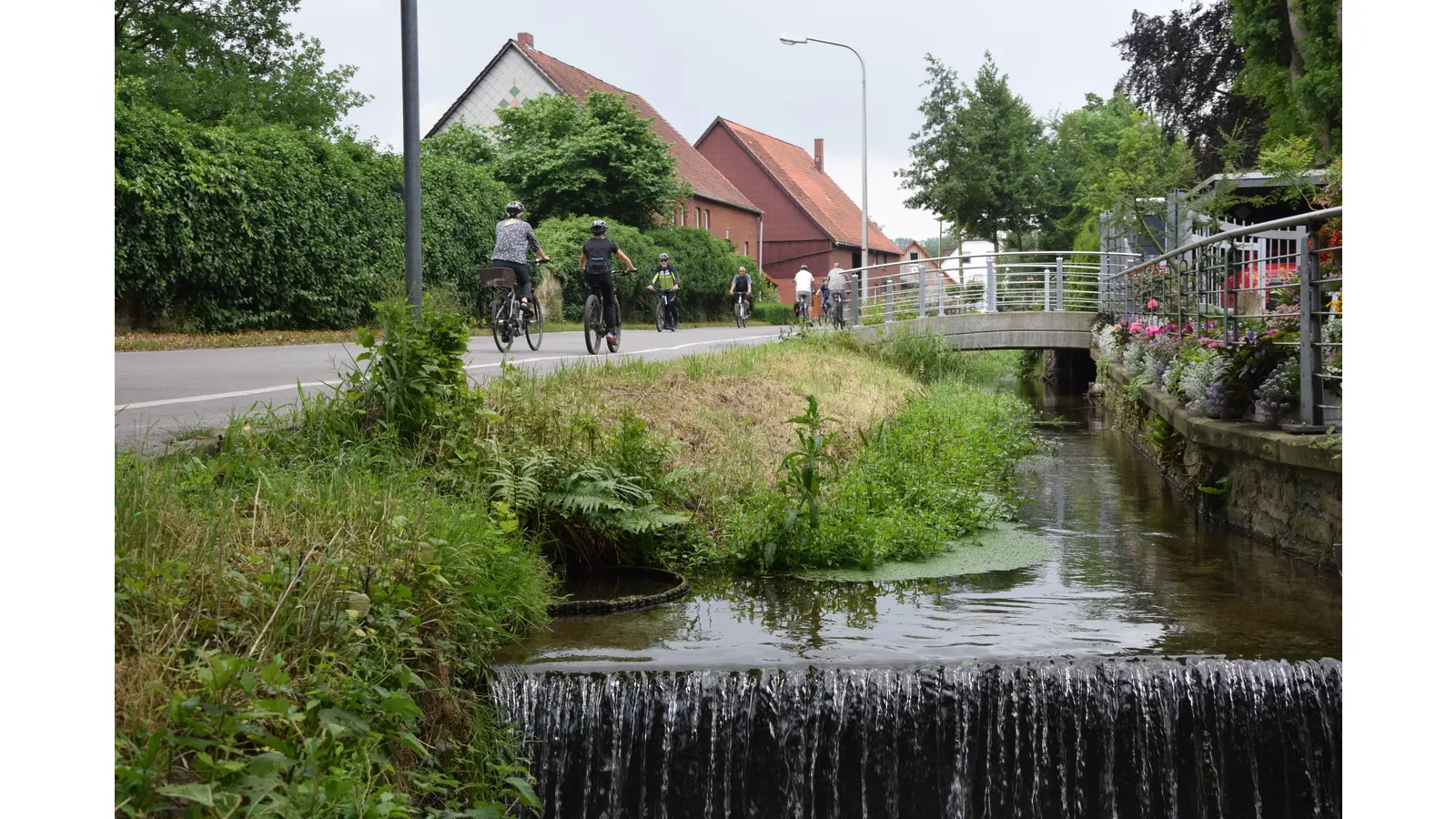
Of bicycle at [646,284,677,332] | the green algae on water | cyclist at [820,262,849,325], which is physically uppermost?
cyclist at [820,262,849,325]

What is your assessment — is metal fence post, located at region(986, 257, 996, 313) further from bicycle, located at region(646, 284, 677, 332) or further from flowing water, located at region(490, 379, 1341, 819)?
flowing water, located at region(490, 379, 1341, 819)

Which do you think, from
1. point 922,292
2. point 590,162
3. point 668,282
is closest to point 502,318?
point 668,282

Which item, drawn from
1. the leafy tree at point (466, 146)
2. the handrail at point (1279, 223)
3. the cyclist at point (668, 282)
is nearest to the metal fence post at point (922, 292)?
the cyclist at point (668, 282)

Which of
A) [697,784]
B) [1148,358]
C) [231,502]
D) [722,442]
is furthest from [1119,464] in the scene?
[231,502]

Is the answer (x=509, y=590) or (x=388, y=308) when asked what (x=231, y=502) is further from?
(x=388, y=308)

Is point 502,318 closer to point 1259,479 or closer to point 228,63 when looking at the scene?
point 1259,479

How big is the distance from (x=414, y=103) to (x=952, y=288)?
1884cm

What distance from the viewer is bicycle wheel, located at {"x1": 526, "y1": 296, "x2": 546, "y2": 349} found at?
15.7 m

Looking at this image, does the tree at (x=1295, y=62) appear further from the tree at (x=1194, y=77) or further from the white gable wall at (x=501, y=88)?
the white gable wall at (x=501, y=88)

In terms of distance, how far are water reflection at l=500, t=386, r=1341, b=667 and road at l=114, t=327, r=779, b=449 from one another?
87.5 inches

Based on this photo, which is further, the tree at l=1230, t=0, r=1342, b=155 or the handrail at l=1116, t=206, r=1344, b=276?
the tree at l=1230, t=0, r=1342, b=155

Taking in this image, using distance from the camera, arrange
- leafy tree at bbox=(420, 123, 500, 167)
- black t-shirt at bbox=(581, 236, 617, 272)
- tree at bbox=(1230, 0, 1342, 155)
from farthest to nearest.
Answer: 1. leafy tree at bbox=(420, 123, 500, 167)
2. tree at bbox=(1230, 0, 1342, 155)
3. black t-shirt at bbox=(581, 236, 617, 272)

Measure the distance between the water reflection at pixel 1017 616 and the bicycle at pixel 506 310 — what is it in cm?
775

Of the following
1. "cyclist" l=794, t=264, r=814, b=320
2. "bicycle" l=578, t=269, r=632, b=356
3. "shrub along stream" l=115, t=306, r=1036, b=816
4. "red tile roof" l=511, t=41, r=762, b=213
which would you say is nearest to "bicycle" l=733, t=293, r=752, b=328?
"cyclist" l=794, t=264, r=814, b=320
